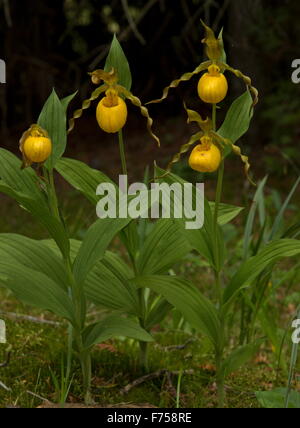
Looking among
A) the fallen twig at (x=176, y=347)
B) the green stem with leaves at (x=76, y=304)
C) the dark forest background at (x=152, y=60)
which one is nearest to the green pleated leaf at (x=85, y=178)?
the green stem with leaves at (x=76, y=304)

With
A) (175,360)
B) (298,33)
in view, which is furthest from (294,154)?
(175,360)

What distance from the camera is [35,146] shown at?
1186 mm

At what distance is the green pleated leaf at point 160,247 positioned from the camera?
144 centimetres

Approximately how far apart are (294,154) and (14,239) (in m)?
2.74

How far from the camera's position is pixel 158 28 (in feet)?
16.9

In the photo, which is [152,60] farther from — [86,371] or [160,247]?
[86,371]

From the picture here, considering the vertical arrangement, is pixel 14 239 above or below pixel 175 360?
above

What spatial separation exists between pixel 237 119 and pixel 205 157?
0.53 feet

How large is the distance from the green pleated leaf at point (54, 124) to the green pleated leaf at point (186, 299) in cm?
29

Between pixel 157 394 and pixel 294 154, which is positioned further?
pixel 294 154

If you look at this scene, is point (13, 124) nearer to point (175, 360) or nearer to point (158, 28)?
point (158, 28)

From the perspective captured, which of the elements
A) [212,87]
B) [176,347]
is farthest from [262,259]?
[176,347]

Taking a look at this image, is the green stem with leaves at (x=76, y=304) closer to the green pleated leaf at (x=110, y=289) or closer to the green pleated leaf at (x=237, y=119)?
the green pleated leaf at (x=110, y=289)
